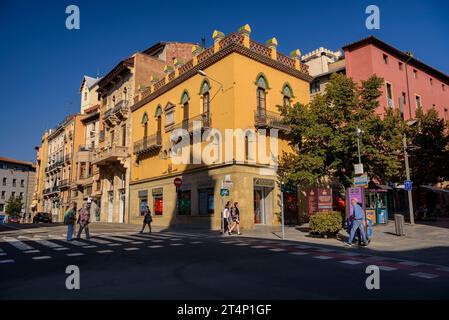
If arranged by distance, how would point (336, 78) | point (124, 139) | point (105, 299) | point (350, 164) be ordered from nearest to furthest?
1. point (105, 299)
2. point (350, 164)
3. point (336, 78)
4. point (124, 139)

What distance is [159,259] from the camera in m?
9.67

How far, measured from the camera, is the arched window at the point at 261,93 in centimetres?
2403

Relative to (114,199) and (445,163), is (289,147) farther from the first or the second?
(114,199)

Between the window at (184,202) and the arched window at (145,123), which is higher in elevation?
the arched window at (145,123)

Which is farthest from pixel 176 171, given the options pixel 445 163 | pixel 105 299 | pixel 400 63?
pixel 400 63

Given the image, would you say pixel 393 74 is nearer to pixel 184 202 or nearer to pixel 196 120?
pixel 196 120

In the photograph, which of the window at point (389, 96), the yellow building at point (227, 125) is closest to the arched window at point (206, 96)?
the yellow building at point (227, 125)

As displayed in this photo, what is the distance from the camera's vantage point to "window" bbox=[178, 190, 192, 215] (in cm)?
2573

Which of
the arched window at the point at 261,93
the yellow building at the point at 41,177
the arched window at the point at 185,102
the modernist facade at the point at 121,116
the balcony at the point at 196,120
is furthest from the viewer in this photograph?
the yellow building at the point at 41,177

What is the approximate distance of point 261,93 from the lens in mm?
24438

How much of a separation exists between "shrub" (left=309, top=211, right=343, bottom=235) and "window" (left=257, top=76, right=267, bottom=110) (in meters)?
10.3

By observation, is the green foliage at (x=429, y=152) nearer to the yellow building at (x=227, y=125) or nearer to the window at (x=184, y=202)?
the yellow building at (x=227, y=125)

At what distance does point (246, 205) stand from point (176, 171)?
7.91 m

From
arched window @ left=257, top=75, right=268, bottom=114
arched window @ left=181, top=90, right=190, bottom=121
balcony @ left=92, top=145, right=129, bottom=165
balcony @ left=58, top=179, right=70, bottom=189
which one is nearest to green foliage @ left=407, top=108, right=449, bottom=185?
arched window @ left=257, top=75, right=268, bottom=114
